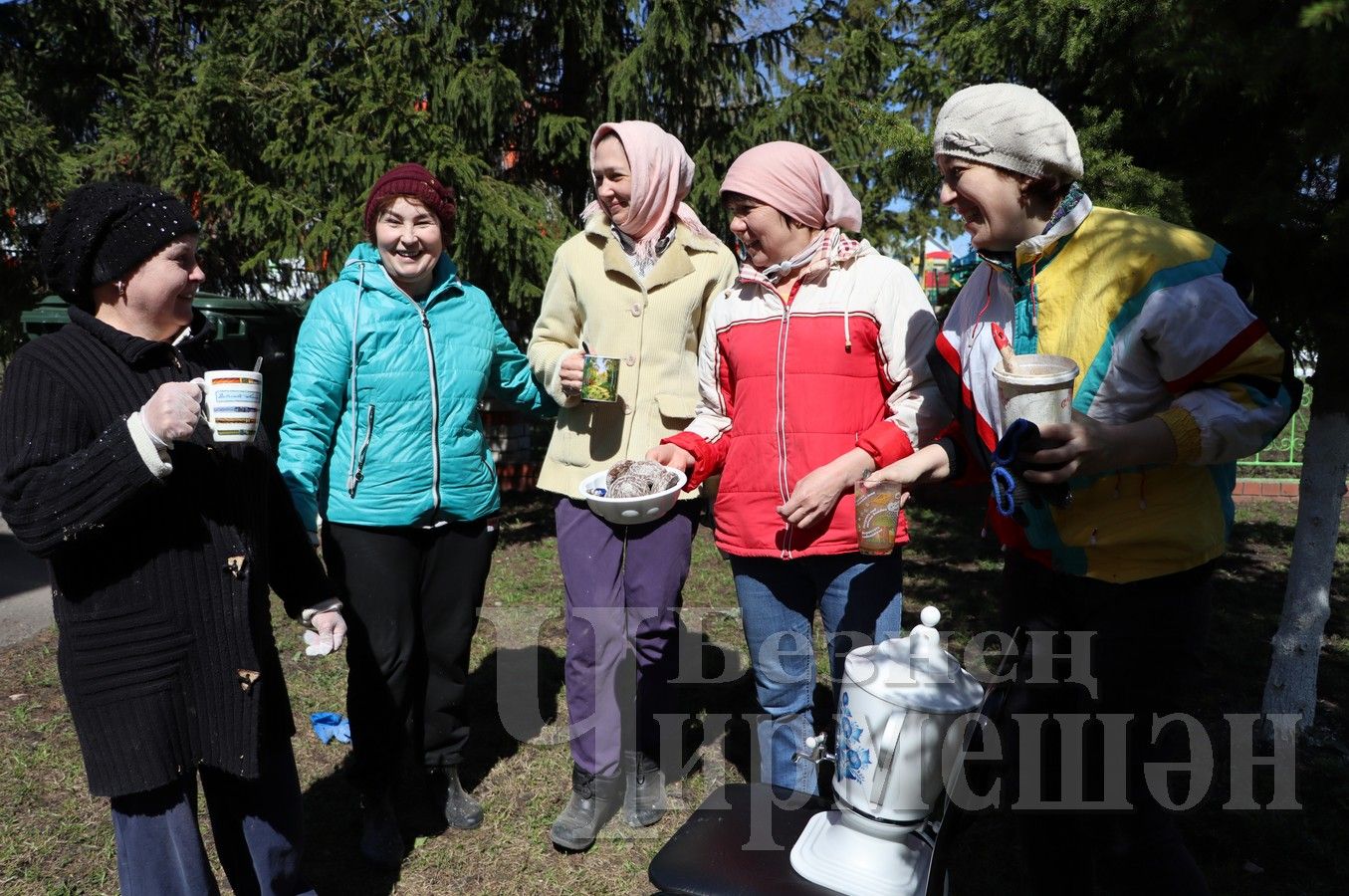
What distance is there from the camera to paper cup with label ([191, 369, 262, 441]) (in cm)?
185

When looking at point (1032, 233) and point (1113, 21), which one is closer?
point (1032, 233)

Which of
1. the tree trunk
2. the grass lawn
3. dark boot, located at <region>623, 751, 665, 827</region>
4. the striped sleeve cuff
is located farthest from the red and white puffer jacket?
the tree trunk

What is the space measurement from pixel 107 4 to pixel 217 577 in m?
7.32

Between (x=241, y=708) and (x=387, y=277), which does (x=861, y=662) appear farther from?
(x=387, y=277)

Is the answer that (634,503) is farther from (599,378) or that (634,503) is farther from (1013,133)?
(1013,133)

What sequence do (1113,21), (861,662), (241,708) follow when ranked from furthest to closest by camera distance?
1. (1113,21)
2. (241,708)
3. (861,662)

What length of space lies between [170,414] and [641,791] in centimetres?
206

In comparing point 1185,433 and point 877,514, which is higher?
point 1185,433

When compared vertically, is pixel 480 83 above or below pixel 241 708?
above

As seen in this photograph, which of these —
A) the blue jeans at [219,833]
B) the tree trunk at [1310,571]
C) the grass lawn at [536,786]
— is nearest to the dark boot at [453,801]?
the grass lawn at [536,786]

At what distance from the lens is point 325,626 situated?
93.4 inches

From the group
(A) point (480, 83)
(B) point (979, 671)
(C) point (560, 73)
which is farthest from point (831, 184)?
(C) point (560, 73)

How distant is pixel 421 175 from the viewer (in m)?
2.90

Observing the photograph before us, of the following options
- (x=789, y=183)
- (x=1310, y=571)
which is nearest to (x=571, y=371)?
(x=789, y=183)
